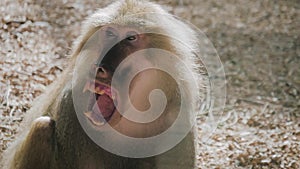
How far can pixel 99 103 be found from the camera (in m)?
2.66

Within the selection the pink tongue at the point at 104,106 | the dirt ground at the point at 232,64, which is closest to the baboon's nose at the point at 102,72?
→ the pink tongue at the point at 104,106

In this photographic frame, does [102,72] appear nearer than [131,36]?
Yes

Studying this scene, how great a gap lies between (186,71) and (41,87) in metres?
2.01

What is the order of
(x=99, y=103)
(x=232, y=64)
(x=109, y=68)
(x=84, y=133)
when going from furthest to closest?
1. (x=232, y=64)
2. (x=84, y=133)
3. (x=99, y=103)
4. (x=109, y=68)

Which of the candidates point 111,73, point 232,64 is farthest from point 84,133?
point 232,64

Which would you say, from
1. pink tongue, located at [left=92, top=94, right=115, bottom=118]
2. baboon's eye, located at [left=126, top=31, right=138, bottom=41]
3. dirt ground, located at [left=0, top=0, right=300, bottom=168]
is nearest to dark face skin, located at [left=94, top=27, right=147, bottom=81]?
baboon's eye, located at [left=126, top=31, right=138, bottom=41]

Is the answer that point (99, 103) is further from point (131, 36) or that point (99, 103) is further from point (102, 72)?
point (131, 36)

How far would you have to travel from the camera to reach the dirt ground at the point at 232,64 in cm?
Answer: 424

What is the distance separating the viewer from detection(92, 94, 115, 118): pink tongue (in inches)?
104

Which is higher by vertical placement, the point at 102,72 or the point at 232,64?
the point at 102,72

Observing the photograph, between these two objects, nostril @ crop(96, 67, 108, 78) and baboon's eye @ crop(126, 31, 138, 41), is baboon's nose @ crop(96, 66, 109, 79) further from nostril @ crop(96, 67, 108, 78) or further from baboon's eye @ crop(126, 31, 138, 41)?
baboon's eye @ crop(126, 31, 138, 41)

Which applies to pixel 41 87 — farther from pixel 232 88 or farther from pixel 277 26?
pixel 277 26

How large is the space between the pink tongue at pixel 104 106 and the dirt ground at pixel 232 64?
139 centimetres

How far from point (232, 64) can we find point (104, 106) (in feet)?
9.74
